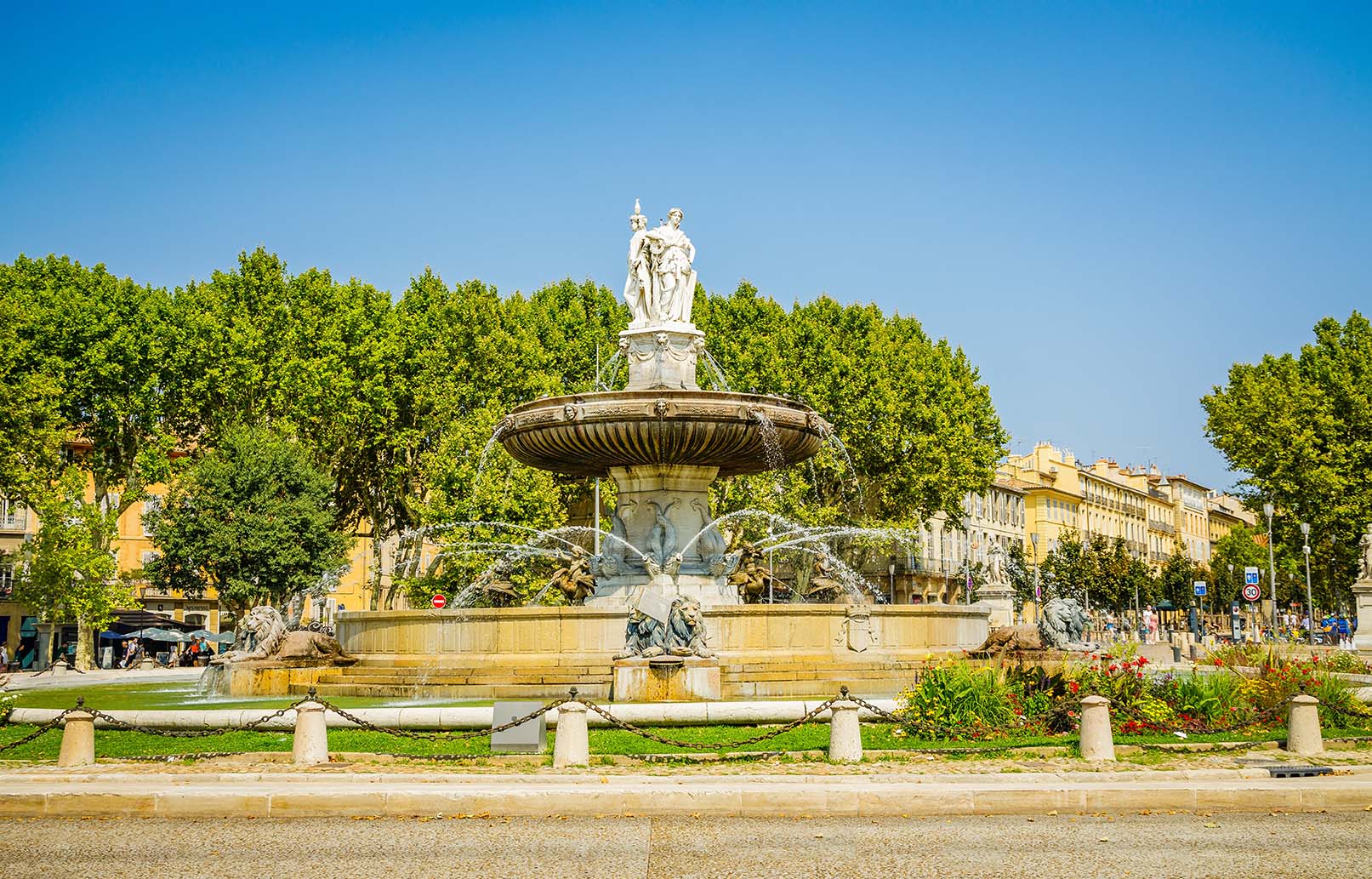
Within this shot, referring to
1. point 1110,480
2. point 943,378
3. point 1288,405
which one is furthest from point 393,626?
point 1110,480

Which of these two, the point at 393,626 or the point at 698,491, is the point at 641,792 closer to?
the point at 393,626

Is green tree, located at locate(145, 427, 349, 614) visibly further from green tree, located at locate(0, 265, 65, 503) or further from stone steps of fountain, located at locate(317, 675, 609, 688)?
stone steps of fountain, located at locate(317, 675, 609, 688)

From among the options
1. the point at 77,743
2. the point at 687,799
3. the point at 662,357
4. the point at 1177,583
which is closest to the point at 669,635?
the point at 687,799

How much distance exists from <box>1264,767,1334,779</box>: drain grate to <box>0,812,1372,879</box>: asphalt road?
78 centimetres

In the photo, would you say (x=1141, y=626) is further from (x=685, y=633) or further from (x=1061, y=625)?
(x=685, y=633)

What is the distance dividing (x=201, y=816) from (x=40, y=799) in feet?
3.95

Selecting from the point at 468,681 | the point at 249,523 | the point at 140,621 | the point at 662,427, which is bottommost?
the point at 468,681

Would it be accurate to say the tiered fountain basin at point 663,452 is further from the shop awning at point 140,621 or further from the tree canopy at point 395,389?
the shop awning at point 140,621

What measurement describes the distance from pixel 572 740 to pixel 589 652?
6.14m

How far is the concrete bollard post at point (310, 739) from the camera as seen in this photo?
449 inches

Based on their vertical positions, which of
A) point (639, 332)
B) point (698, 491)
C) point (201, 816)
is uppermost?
point (639, 332)

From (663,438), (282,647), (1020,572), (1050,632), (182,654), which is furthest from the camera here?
(1020,572)

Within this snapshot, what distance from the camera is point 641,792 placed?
9969 millimetres

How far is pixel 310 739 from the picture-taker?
37.6 ft
